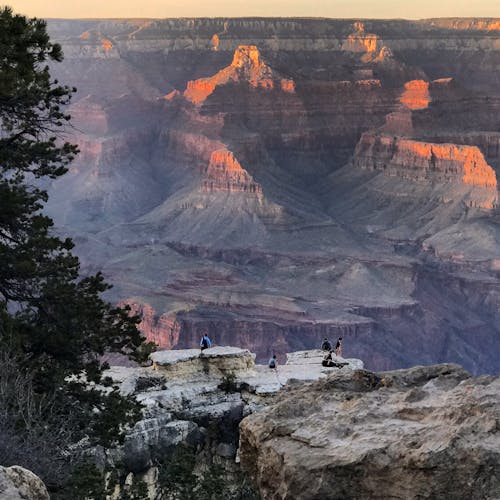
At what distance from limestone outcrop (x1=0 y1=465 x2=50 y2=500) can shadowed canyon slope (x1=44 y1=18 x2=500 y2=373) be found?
2586 inches

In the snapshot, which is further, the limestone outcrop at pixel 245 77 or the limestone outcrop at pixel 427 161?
the limestone outcrop at pixel 245 77

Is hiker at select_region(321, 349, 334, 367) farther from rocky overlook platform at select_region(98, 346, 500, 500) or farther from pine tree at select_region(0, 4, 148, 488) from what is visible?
rocky overlook platform at select_region(98, 346, 500, 500)

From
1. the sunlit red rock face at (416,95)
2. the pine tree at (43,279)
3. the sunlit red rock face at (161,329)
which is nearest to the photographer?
the pine tree at (43,279)

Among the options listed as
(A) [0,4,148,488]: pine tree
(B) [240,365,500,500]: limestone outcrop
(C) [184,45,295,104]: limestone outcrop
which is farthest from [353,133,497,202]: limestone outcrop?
(B) [240,365,500,500]: limestone outcrop

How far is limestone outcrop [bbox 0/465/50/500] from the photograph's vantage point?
25.3 feet

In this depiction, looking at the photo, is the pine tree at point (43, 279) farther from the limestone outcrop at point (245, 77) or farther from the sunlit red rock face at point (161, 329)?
the limestone outcrop at point (245, 77)

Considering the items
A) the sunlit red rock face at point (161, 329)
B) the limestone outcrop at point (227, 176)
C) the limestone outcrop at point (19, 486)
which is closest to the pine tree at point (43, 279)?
the limestone outcrop at point (19, 486)

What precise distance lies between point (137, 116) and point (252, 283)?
224ft

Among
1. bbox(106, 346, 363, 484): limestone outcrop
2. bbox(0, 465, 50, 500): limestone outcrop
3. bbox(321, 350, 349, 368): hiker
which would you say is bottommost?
bbox(0, 465, 50, 500): limestone outcrop

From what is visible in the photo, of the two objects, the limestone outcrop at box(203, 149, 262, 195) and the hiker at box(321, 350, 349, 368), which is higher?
the limestone outcrop at box(203, 149, 262, 195)

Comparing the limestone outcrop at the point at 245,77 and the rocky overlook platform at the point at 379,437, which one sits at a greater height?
the limestone outcrop at the point at 245,77

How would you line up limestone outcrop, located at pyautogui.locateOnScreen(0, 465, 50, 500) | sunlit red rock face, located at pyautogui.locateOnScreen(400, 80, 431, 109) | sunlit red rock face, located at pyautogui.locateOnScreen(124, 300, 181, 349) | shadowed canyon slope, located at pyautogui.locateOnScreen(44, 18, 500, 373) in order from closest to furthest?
limestone outcrop, located at pyautogui.locateOnScreen(0, 465, 50, 500), sunlit red rock face, located at pyautogui.locateOnScreen(124, 300, 181, 349), shadowed canyon slope, located at pyautogui.locateOnScreen(44, 18, 500, 373), sunlit red rock face, located at pyautogui.locateOnScreen(400, 80, 431, 109)

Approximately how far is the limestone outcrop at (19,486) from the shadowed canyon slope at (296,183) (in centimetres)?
6569

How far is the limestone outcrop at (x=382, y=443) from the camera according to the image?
7.32 metres
